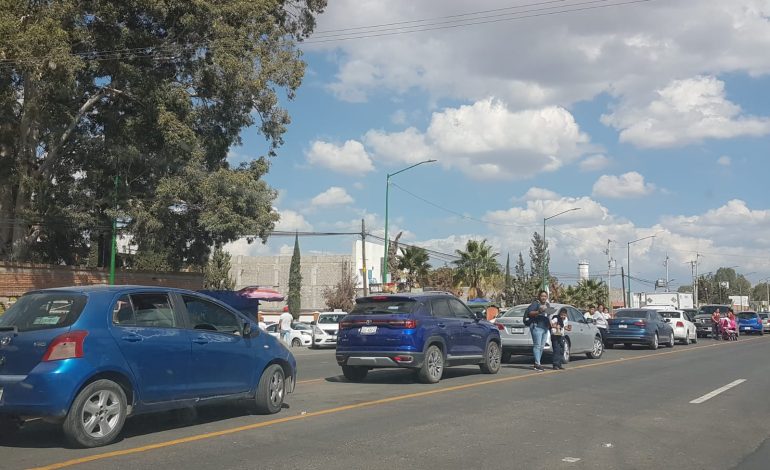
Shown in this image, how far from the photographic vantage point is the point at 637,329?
25.5m

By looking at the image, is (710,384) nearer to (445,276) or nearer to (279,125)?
(279,125)

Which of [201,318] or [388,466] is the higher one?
[201,318]

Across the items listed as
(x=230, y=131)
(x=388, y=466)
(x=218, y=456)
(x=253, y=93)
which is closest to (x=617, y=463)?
(x=388, y=466)

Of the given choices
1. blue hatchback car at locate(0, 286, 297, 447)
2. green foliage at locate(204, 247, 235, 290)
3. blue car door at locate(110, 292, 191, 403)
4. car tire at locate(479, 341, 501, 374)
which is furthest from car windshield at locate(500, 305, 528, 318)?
green foliage at locate(204, 247, 235, 290)

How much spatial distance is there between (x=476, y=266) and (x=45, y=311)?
4946 cm

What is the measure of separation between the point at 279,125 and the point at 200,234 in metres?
5.78

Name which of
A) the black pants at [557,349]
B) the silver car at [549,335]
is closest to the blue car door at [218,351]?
the silver car at [549,335]

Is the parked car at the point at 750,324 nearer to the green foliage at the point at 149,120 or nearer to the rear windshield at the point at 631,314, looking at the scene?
the rear windshield at the point at 631,314

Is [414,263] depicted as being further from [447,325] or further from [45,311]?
[45,311]

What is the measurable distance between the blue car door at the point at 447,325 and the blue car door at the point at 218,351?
5.08 metres

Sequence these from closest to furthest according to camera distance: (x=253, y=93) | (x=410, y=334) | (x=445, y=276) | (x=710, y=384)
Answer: (x=410, y=334) < (x=710, y=384) < (x=253, y=93) < (x=445, y=276)

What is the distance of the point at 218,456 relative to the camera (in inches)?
A: 279

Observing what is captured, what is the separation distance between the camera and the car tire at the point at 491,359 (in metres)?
15.1

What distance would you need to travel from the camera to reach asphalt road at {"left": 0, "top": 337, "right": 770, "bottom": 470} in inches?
278
